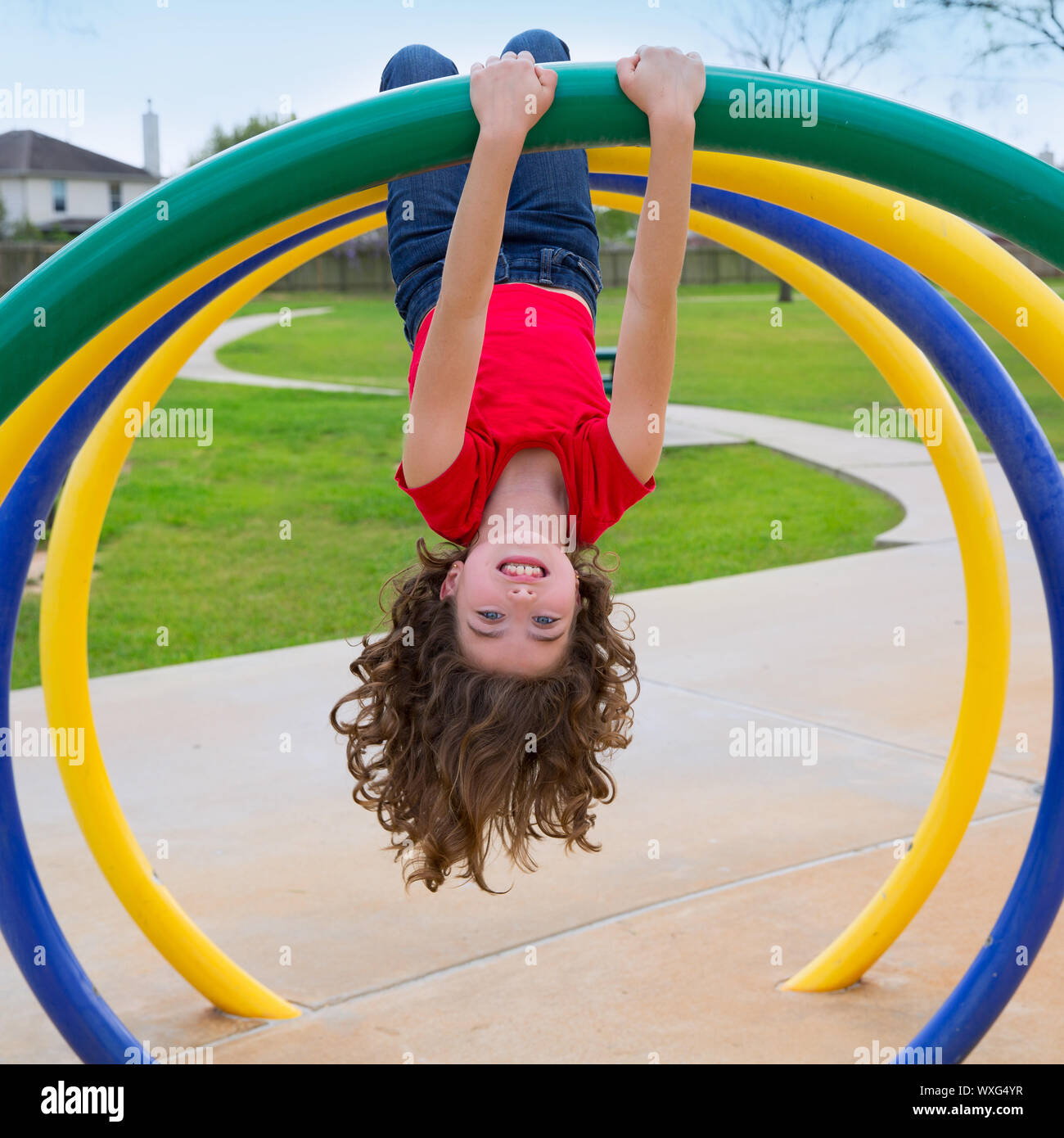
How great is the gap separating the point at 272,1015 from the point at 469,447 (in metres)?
1.57

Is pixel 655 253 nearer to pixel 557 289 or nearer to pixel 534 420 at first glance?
pixel 534 420

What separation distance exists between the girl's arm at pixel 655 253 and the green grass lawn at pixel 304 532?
3608 mm

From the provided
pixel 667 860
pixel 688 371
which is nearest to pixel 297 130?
pixel 667 860

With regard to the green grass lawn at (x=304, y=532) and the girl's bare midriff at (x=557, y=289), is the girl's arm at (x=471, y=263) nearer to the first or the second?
the girl's bare midriff at (x=557, y=289)

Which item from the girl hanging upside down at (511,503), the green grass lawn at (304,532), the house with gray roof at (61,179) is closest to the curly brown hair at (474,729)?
the girl hanging upside down at (511,503)

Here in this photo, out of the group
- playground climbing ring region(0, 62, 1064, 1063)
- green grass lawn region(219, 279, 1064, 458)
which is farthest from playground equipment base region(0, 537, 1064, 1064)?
green grass lawn region(219, 279, 1064, 458)

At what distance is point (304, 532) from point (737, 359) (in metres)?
12.6

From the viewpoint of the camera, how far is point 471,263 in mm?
1994

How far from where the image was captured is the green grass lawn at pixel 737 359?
15.5m

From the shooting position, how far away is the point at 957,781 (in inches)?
116

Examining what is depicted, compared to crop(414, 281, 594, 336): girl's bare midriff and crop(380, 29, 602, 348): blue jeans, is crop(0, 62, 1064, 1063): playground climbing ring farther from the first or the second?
crop(414, 281, 594, 336): girl's bare midriff
